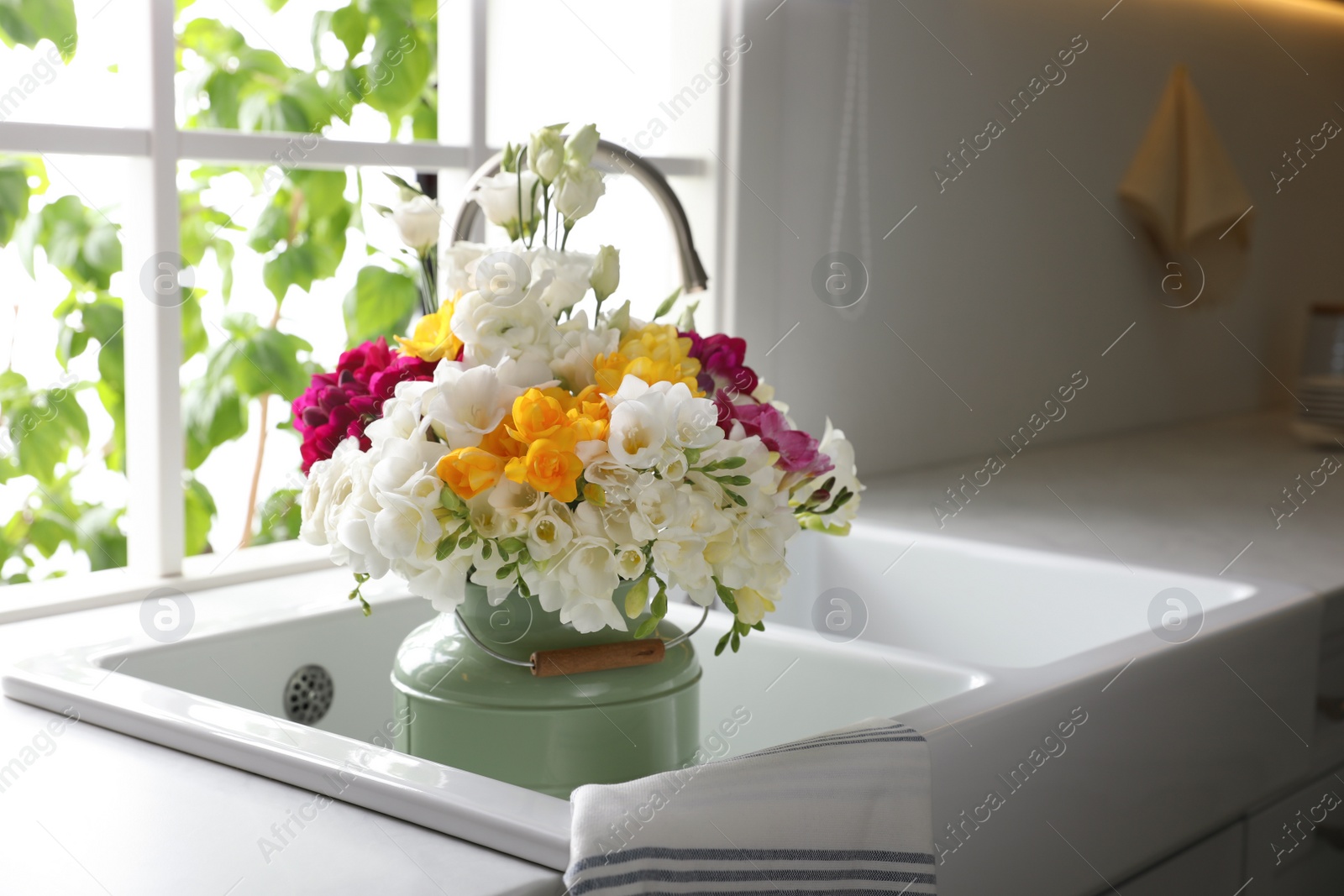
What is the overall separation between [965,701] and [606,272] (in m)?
0.32

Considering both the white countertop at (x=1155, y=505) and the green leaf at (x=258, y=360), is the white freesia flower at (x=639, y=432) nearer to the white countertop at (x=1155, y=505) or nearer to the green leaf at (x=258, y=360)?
the white countertop at (x=1155, y=505)

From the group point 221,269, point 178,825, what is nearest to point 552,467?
point 178,825

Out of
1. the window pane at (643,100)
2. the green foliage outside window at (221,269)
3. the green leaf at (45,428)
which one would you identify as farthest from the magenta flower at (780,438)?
the green leaf at (45,428)

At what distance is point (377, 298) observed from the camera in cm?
174

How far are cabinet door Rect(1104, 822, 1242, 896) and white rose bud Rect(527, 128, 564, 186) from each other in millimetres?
587

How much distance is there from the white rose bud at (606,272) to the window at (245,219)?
518 millimetres

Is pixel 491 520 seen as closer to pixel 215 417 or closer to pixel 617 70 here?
pixel 617 70

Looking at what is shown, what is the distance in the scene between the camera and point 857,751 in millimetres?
657

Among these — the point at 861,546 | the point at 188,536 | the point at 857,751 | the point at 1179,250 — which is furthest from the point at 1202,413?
the point at 857,751

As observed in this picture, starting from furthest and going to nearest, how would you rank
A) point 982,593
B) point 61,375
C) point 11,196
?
point 61,375
point 11,196
point 982,593

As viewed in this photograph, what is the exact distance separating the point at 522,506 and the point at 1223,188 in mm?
1946

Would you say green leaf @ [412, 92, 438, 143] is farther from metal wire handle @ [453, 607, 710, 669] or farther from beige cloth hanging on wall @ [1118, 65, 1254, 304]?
metal wire handle @ [453, 607, 710, 669]

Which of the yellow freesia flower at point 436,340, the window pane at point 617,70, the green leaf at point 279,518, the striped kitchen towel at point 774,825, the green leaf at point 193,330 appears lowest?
the striped kitchen towel at point 774,825

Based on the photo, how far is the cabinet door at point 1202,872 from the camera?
908mm
